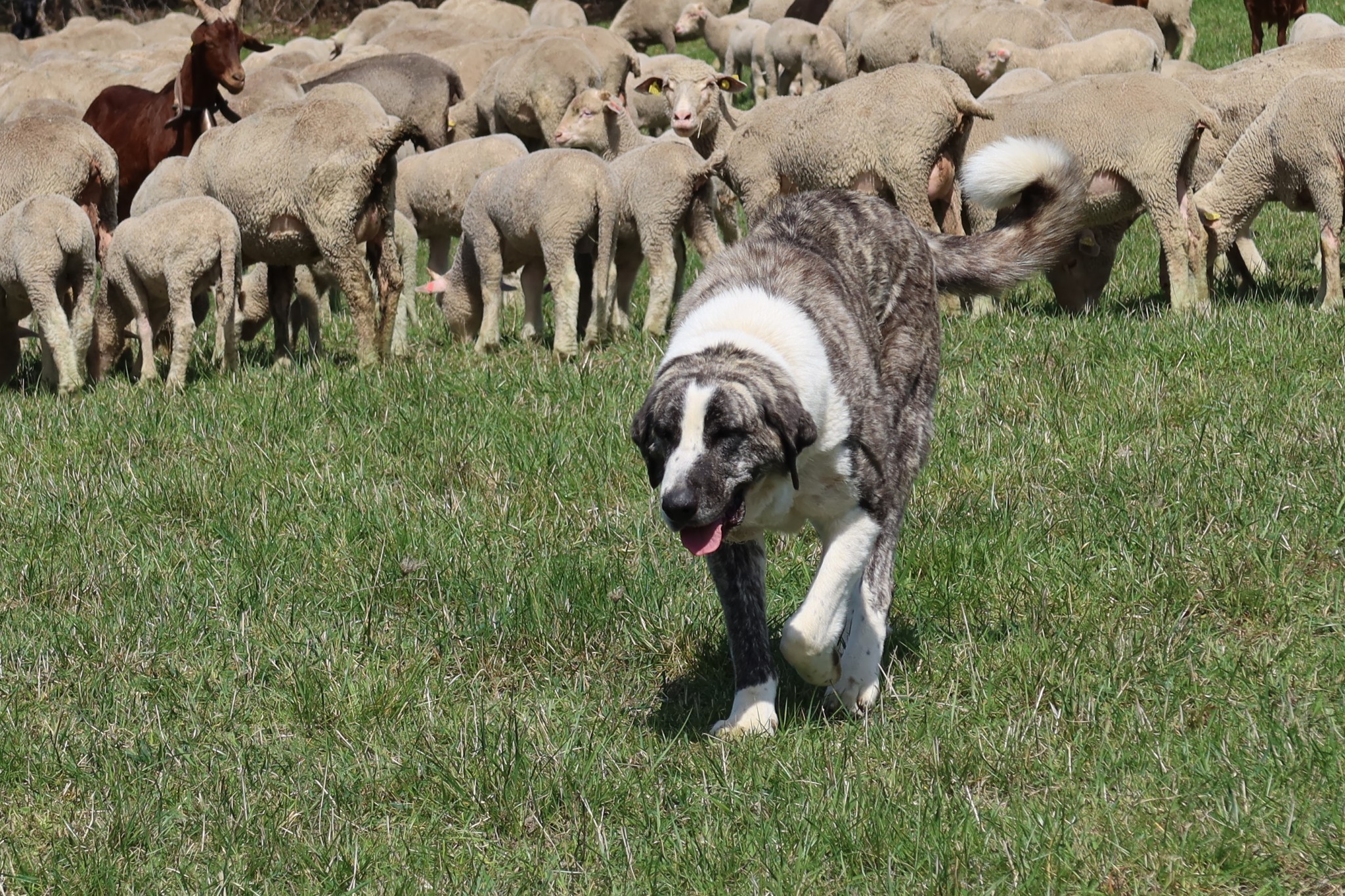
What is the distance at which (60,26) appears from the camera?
40969 mm

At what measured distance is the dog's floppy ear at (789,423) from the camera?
12.6ft

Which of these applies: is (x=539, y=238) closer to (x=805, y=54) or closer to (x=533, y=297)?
(x=533, y=297)

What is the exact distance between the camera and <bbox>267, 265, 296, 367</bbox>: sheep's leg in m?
10.6

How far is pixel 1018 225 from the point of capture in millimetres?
5430

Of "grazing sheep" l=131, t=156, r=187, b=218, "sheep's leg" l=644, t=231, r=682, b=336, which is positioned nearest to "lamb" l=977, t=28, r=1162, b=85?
"sheep's leg" l=644, t=231, r=682, b=336

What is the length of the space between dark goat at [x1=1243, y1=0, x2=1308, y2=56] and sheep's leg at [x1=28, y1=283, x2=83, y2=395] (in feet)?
54.7

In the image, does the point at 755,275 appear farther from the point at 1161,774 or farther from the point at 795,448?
the point at 1161,774

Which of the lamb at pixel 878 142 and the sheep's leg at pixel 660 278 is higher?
the lamb at pixel 878 142

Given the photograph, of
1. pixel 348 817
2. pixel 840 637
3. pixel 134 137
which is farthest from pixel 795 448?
pixel 134 137

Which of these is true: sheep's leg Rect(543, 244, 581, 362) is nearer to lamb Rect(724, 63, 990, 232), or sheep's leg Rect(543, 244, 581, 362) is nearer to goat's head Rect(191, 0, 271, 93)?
lamb Rect(724, 63, 990, 232)

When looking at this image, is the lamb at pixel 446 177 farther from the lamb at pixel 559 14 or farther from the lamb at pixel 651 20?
the lamb at pixel 559 14

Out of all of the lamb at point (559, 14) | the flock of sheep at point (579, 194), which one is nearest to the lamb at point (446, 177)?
the flock of sheep at point (579, 194)

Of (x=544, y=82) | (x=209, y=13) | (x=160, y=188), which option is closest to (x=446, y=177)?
(x=160, y=188)

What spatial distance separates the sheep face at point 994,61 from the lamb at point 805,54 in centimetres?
652
